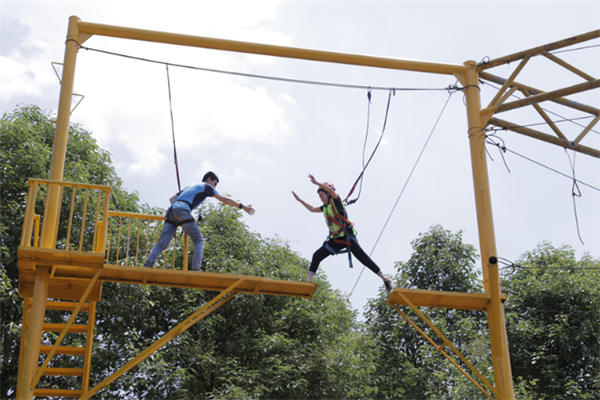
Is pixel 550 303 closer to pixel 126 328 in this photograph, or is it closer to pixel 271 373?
pixel 271 373

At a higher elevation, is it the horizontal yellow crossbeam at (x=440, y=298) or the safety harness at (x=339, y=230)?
the safety harness at (x=339, y=230)

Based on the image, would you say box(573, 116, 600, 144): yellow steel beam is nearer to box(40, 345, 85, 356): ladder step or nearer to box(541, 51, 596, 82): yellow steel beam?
box(541, 51, 596, 82): yellow steel beam

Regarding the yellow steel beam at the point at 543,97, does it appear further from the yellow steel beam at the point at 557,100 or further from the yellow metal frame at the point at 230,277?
the yellow steel beam at the point at 557,100

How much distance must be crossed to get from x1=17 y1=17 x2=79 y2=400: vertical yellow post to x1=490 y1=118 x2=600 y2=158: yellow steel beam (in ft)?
21.7

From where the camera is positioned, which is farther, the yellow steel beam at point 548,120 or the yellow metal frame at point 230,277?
the yellow steel beam at point 548,120

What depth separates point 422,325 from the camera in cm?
2345

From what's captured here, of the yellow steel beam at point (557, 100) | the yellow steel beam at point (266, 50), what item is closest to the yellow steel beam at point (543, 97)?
the yellow steel beam at point (557, 100)

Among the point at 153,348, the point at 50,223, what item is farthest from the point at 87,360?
the point at 50,223

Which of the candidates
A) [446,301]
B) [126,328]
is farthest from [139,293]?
[446,301]

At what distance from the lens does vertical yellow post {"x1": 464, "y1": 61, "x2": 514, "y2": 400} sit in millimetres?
8781

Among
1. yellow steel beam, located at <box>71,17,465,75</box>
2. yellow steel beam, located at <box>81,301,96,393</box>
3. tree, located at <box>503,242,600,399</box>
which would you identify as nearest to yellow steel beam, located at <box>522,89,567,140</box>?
yellow steel beam, located at <box>71,17,465,75</box>

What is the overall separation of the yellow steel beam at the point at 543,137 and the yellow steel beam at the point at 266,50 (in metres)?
1.09

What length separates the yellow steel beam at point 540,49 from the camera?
9.43 metres

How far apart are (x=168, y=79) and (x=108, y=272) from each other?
127 inches
